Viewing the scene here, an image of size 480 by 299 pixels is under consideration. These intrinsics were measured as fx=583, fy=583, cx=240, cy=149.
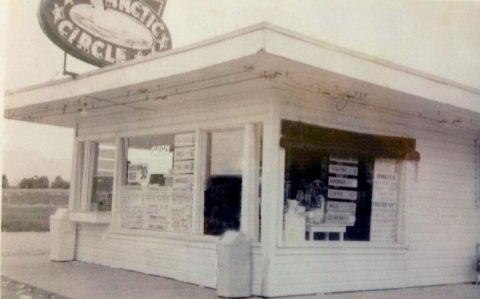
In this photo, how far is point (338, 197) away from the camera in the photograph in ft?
26.1

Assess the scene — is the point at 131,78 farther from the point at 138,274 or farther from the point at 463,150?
the point at 463,150

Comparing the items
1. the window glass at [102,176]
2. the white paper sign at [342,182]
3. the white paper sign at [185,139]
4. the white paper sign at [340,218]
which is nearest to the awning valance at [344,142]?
the white paper sign at [342,182]

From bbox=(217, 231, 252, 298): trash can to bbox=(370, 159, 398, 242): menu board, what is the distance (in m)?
2.24

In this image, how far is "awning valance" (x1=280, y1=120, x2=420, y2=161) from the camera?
23.6ft

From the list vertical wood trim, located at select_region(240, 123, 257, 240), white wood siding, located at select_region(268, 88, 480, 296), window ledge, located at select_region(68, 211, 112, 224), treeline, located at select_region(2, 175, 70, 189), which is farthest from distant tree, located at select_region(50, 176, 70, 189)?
Result: white wood siding, located at select_region(268, 88, 480, 296)

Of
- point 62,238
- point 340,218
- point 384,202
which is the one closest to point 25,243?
point 62,238

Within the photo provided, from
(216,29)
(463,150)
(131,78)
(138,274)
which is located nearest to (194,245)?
(138,274)

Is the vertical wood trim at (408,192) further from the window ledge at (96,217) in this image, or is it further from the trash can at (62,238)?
the trash can at (62,238)

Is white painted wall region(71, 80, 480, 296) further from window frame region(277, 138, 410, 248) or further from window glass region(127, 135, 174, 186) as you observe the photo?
window glass region(127, 135, 174, 186)

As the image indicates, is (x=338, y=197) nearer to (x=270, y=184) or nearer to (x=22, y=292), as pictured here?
(x=270, y=184)

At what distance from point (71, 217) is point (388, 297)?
18.4 ft

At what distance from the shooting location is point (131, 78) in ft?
24.3

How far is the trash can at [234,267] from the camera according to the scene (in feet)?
22.3

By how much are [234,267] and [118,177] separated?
3.38 metres
